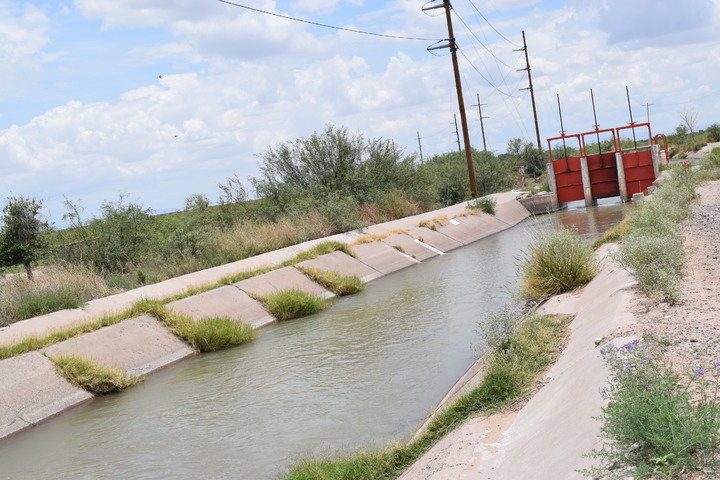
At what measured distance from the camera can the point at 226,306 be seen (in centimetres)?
1587

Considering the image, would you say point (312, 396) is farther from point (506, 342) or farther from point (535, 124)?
point (535, 124)

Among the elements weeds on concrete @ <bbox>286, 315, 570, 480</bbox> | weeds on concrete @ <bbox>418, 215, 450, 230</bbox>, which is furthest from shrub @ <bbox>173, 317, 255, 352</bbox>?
weeds on concrete @ <bbox>418, 215, 450, 230</bbox>

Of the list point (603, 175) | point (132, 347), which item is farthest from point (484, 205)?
point (132, 347)

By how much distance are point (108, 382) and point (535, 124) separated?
57218 mm

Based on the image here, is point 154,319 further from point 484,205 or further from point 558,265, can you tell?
point 484,205

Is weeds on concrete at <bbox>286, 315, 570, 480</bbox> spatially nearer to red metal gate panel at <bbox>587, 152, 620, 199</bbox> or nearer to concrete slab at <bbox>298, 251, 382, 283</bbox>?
concrete slab at <bbox>298, 251, 382, 283</bbox>

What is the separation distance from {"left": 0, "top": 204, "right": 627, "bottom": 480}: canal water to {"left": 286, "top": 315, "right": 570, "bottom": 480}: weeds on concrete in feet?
2.51

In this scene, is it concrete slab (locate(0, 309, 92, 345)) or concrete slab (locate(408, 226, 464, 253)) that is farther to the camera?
concrete slab (locate(408, 226, 464, 253))

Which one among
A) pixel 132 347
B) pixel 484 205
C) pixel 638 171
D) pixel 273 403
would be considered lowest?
pixel 273 403

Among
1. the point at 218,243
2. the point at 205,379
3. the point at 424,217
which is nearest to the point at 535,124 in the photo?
the point at 424,217

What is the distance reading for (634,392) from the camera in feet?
13.8

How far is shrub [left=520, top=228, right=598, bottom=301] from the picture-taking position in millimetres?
12086

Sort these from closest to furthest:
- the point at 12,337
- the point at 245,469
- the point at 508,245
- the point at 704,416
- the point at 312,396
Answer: the point at 704,416 < the point at 245,469 < the point at 312,396 < the point at 12,337 < the point at 508,245

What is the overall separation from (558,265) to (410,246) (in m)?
13.2
